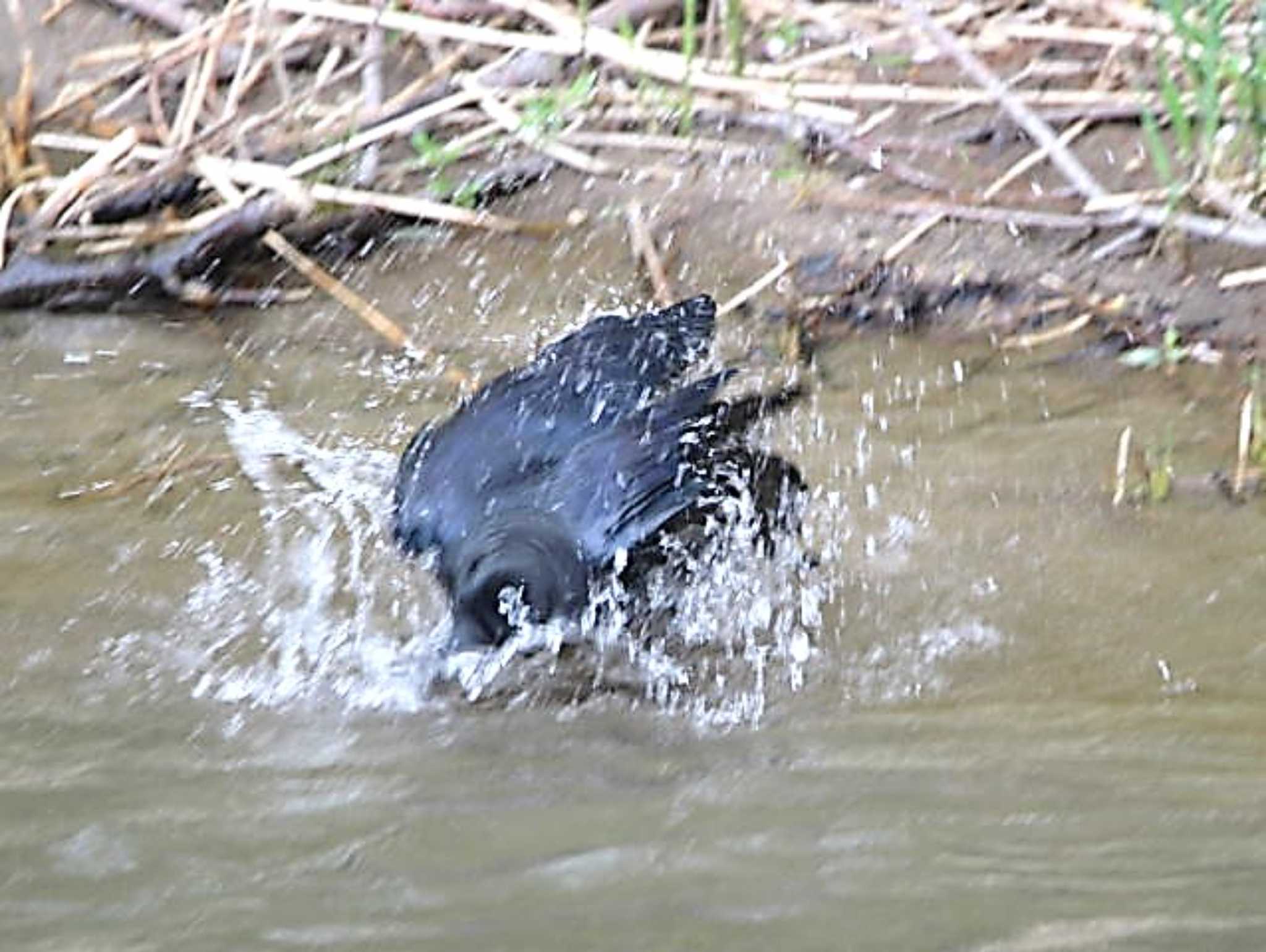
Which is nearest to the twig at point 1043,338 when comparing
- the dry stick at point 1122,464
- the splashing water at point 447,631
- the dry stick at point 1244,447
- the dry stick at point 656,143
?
the dry stick at point 1122,464

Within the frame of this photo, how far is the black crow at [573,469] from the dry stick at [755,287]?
2.61 ft

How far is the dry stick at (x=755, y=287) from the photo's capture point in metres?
4.53

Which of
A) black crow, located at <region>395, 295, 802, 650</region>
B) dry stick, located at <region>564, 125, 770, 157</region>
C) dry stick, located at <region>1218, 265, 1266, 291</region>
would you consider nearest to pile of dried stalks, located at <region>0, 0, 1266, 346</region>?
dry stick, located at <region>564, 125, 770, 157</region>

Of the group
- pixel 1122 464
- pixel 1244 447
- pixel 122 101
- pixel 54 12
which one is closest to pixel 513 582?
pixel 1122 464

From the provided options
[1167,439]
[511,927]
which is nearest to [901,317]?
[1167,439]

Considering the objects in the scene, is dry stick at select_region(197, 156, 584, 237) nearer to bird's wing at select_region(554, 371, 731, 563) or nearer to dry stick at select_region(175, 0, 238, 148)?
dry stick at select_region(175, 0, 238, 148)

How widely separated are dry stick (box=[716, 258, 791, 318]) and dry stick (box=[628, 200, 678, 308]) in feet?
0.34

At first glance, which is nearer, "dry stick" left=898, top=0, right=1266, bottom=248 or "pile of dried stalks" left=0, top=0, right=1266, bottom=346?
"dry stick" left=898, top=0, right=1266, bottom=248

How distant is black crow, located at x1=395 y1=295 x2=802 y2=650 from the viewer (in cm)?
316

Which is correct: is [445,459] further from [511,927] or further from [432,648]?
[511,927]

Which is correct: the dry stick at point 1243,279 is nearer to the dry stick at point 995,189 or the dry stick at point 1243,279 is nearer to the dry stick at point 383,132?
the dry stick at point 995,189

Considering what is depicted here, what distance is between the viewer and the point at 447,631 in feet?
10.8

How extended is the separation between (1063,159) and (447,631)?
1.92m

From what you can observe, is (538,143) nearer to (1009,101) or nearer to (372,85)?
(372,85)
